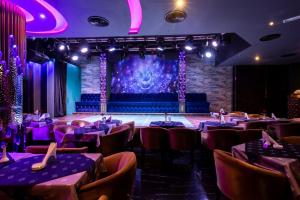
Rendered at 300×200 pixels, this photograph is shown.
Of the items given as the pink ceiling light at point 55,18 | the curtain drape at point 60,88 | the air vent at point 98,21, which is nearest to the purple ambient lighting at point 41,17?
the pink ceiling light at point 55,18

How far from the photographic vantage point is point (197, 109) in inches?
436

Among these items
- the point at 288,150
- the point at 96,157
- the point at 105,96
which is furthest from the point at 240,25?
the point at 105,96

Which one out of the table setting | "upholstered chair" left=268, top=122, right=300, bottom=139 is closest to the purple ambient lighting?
the table setting

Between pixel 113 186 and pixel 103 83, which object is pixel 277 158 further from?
pixel 103 83

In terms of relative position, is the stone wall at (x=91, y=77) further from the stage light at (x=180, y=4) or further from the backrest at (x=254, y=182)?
the backrest at (x=254, y=182)

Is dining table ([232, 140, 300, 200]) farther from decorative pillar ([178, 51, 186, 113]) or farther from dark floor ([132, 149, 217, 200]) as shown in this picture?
decorative pillar ([178, 51, 186, 113])

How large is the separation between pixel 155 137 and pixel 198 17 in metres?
2.83

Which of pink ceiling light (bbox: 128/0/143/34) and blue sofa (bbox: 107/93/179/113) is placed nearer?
pink ceiling light (bbox: 128/0/143/34)

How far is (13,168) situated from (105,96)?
9.41 meters

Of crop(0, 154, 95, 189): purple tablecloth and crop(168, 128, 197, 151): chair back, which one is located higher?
crop(0, 154, 95, 189): purple tablecloth

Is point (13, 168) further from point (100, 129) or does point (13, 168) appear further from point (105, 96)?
point (105, 96)

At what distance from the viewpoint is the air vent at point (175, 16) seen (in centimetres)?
439

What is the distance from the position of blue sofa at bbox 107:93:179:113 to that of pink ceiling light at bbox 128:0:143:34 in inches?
240

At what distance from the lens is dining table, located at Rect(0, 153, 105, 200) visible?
1.34 metres
